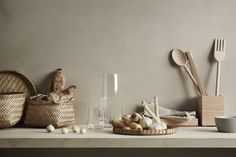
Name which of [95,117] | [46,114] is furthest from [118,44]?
[46,114]

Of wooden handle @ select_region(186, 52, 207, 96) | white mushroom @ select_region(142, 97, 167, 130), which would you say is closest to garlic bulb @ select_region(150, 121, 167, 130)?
white mushroom @ select_region(142, 97, 167, 130)

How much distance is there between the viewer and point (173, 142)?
4.25 ft

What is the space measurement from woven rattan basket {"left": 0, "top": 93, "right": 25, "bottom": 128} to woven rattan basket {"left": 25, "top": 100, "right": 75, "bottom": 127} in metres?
0.05

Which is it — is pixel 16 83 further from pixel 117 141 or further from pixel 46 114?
pixel 117 141

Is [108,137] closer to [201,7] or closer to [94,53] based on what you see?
[94,53]

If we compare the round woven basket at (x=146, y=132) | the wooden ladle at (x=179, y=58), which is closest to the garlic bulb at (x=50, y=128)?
the round woven basket at (x=146, y=132)

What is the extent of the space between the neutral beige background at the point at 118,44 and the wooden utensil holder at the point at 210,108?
96mm

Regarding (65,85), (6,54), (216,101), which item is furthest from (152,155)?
(6,54)

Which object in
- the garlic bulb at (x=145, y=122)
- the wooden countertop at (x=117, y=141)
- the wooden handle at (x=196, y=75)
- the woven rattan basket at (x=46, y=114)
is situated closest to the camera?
the wooden countertop at (x=117, y=141)

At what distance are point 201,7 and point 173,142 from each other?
0.72 metres

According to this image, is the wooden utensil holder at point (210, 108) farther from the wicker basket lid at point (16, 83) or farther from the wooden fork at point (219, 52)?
the wicker basket lid at point (16, 83)

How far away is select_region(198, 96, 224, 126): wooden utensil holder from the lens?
1604 mm

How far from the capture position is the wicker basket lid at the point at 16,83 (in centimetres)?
166

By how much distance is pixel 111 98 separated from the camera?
1.62m
